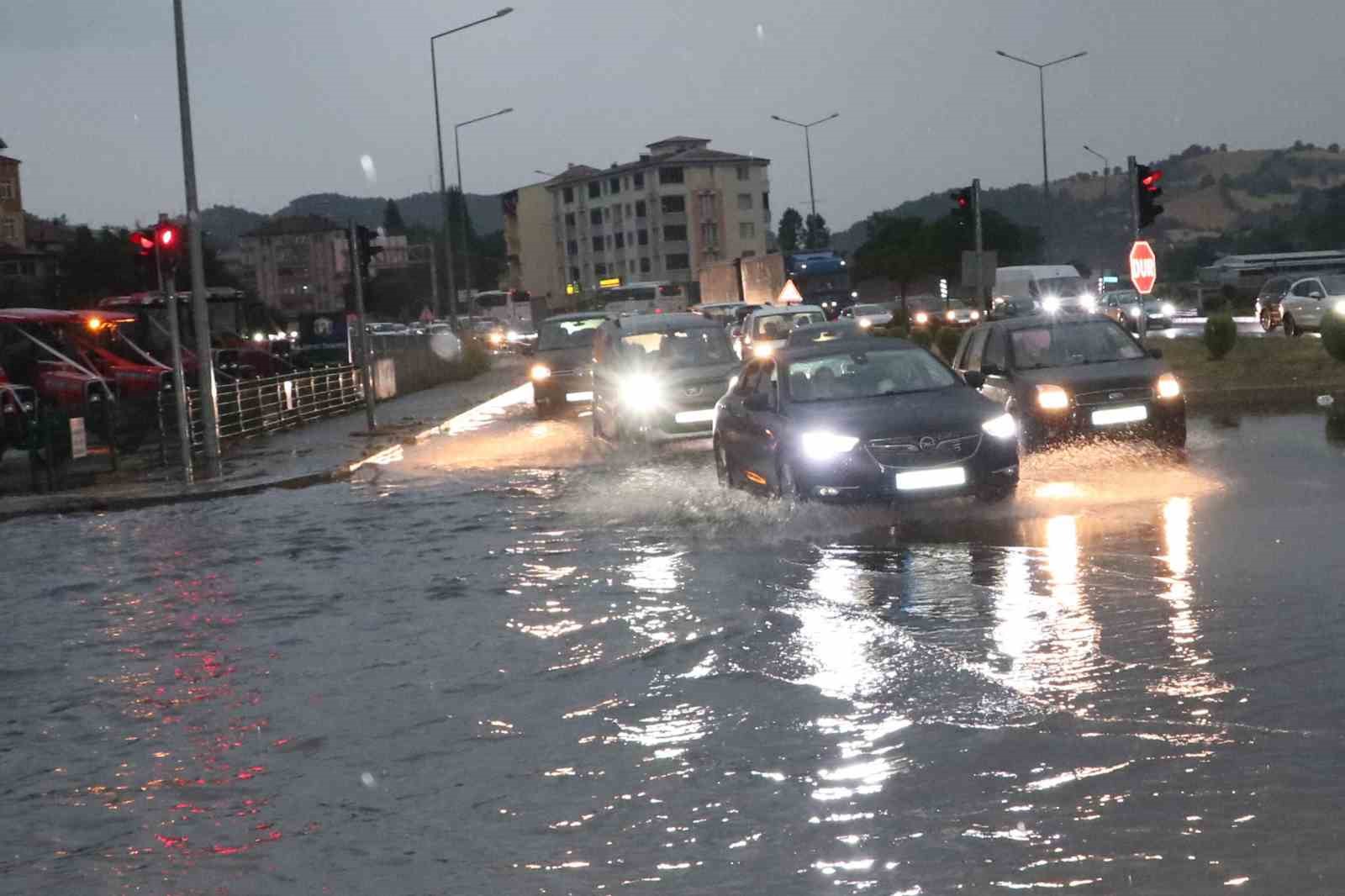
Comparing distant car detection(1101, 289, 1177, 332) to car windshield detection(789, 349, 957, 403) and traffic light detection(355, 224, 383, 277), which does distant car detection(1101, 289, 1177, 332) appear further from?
car windshield detection(789, 349, 957, 403)

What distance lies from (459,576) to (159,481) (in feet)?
36.4

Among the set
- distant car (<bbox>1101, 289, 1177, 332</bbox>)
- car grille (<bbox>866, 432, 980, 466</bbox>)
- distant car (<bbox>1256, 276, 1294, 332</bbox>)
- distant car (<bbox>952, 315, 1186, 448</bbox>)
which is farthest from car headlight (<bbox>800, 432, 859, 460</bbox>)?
distant car (<bbox>1101, 289, 1177, 332</bbox>)

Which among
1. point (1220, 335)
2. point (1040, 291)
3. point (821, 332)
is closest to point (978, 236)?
point (1220, 335)

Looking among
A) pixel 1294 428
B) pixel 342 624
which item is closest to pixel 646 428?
pixel 1294 428

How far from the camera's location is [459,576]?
13.0 metres

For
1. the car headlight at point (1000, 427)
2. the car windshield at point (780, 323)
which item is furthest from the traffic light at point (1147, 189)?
the car headlight at point (1000, 427)

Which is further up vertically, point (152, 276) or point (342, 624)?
point (152, 276)

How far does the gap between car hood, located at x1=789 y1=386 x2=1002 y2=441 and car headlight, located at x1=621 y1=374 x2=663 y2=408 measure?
8.78m

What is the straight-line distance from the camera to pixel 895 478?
46.2 ft

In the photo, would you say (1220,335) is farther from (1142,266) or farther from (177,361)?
(177,361)

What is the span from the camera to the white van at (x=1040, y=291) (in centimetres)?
5153

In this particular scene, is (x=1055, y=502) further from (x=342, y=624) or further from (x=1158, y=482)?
(x=342, y=624)

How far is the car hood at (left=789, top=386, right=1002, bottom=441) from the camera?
14.2 metres

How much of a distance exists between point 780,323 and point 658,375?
1075 centimetres
